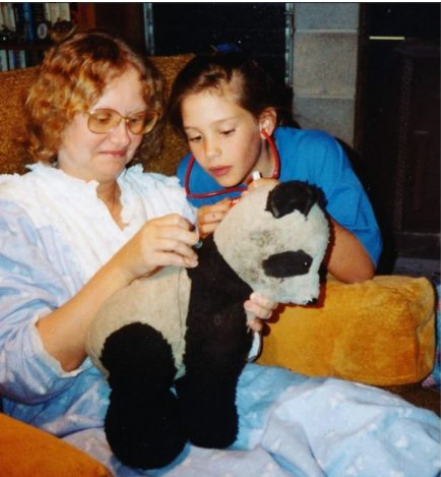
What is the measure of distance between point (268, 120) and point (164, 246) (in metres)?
0.60

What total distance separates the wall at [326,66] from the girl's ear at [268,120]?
3.66ft

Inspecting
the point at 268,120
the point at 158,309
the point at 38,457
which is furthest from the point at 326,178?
the point at 38,457

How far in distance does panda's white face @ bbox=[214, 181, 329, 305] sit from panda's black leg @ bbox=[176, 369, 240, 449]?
0.14m

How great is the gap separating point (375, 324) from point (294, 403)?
0.22 m

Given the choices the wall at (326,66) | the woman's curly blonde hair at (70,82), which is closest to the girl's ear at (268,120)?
the woman's curly blonde hair at (70,82)

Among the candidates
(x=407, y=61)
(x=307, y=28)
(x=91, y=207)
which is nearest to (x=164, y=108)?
(x=91, y=207)

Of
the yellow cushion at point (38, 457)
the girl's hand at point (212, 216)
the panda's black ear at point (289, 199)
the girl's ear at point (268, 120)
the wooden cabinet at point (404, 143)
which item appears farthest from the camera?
the wooden cabinet at point (404, 143)

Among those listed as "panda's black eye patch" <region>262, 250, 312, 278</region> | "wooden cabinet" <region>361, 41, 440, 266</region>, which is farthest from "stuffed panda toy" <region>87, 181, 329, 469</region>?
"wooden cabinet" <region>361, 41, 440, 266</region>

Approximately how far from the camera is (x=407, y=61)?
222cm

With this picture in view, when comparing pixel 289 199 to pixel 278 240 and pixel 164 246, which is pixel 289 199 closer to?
pixel 278 240

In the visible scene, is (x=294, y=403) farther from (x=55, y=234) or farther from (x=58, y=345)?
(x=55, y=234)

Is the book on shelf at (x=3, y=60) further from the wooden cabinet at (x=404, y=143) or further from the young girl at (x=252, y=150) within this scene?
the wooden cabinet at (x=404, y=143)

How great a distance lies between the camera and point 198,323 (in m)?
0.68

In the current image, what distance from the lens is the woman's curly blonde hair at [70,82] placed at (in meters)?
0.89
